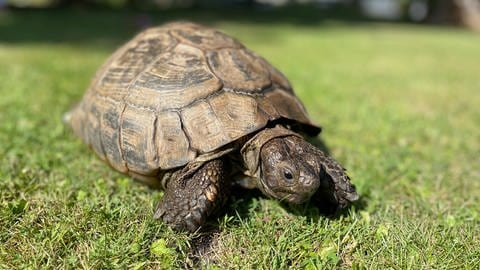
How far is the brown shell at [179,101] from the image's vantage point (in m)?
2.71

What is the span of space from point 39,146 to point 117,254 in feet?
6.14

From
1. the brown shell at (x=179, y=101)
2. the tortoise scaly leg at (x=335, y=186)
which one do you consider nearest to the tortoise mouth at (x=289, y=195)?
the tortoise scaly leg at (x=335, y=186)

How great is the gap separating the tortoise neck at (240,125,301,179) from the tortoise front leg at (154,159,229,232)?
0.52 feet

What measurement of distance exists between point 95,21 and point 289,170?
44.5ft

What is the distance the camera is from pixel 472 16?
20.1 metres

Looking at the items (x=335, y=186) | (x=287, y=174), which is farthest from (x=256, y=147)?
(x=335, y=186)

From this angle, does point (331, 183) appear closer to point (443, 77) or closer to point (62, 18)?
point (443, 77)

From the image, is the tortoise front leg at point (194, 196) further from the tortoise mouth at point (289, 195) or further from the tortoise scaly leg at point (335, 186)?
the tortoise scaly leg at point (335, 186)

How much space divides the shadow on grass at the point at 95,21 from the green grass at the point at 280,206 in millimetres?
3180

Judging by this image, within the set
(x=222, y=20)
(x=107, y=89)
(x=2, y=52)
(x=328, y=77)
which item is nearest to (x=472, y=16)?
(x=222, y=20)

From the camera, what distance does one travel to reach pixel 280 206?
2.86 meters

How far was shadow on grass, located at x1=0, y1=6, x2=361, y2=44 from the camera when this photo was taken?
413 inches

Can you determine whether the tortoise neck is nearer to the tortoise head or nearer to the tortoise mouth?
the tortoise head

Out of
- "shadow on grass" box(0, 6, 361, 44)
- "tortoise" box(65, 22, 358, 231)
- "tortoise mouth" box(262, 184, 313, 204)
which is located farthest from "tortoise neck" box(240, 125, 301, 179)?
"shadow on grass" box(0, 6, 361, 44)
